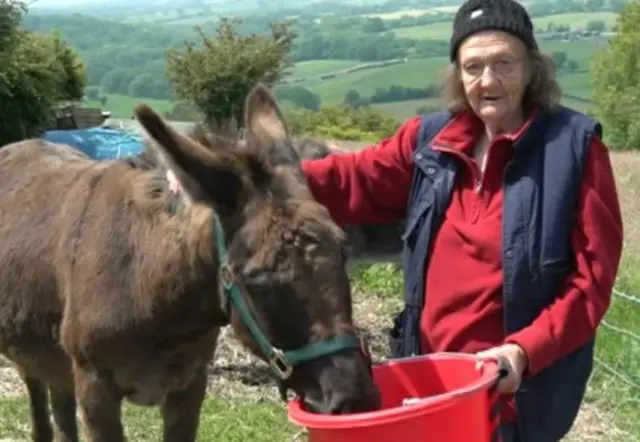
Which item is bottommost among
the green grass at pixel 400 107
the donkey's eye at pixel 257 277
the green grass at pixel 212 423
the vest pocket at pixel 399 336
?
the green grass at pixel 400 107

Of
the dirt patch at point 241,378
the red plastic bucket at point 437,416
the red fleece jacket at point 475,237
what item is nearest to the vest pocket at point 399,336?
the red fleece jacket at point 475,237

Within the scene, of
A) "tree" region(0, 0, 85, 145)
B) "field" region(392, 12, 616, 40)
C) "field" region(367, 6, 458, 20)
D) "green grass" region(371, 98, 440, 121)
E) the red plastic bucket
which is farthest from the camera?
"field" region(367, 6, 458, 20)

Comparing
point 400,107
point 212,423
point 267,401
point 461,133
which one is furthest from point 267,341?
point 400,107

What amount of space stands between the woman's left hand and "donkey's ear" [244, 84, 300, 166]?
0.87 m

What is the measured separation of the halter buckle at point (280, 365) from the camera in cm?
314

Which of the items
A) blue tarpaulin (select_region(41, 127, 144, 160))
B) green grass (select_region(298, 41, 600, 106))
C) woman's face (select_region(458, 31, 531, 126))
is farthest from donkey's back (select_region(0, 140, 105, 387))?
green grass (select_region(298, 41, 600, 106))

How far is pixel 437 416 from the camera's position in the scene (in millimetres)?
2773

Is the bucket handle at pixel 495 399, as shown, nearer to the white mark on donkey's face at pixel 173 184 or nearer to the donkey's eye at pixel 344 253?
the donkey's eye at pixel 344 253

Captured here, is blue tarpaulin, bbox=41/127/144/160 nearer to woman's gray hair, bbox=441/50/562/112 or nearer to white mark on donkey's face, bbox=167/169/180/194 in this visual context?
white mark on donkey's face, bbox=167/169/180/194

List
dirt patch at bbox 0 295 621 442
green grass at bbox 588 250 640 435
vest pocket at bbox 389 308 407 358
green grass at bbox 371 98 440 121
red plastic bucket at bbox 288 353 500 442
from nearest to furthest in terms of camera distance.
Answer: red plastic bucket at bbox 288 353 500 442 < vest pocket at bbox 389 308 407 358 < green grass at bbox 588 250 640 435 < dirt patch at bbox 0 295 621 442 < green grass at bbox 371 98 440 121

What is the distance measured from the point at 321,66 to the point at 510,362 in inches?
2344

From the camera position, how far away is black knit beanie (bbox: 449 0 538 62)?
328 cm

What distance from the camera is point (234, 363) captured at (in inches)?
326

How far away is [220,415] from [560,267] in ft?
12.8
